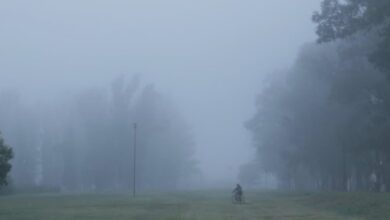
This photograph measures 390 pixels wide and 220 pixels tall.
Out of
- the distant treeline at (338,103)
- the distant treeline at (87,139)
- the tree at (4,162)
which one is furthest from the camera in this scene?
the distant treeline at (87,139)

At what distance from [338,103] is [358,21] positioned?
46.1 ft

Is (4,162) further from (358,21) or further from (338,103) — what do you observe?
(338,103)

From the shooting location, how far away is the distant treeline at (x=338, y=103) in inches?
2418

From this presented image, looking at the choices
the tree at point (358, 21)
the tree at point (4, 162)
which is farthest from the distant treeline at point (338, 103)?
→ the tree at point (4, 162)

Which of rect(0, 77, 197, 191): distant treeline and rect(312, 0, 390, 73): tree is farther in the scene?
rect(0, 77, 197, 191): distant treeline

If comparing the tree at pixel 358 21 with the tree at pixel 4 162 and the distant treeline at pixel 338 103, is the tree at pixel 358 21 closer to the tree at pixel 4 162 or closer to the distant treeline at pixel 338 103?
the distant treeline at pixel 338 103

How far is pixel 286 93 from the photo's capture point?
289 ft

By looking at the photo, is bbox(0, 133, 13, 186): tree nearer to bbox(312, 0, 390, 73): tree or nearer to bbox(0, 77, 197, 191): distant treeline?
bbox(312, 0, 390, 73): tree

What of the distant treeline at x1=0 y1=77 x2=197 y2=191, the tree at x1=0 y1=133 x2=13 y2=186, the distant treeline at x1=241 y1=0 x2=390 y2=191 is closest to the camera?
the tree at x1=0 y1=133 x2=13 y2=186

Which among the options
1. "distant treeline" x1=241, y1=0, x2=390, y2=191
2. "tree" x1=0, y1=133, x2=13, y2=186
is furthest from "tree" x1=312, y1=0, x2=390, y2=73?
"tree" x1=0, y1=133, x2=13, y2=186

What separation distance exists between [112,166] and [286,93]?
151 ft

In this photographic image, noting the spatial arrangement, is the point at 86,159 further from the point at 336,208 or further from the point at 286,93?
the point at 336,208

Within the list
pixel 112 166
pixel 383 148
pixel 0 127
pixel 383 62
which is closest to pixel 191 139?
pixel 112 166

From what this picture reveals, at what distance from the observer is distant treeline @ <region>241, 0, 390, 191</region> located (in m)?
61.4
